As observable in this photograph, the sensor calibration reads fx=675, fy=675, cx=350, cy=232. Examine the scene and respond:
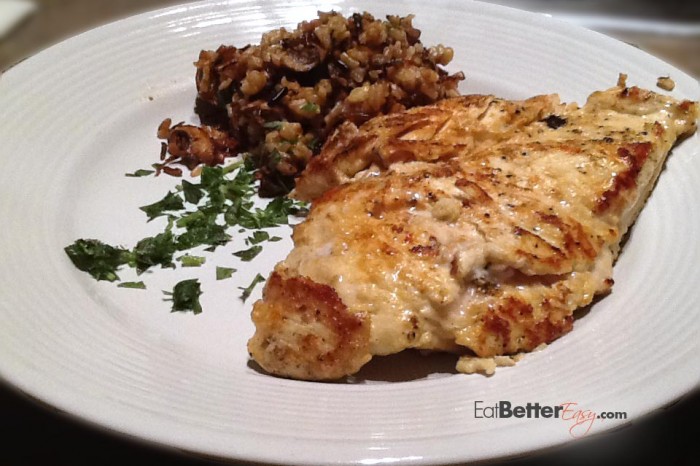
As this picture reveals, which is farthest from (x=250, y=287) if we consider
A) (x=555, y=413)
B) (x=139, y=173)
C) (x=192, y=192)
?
(x=555, y=413)

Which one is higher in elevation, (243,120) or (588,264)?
(243,120)

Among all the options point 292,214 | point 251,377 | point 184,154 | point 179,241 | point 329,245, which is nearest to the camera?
point 251,377

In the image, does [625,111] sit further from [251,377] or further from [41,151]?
[41,151]

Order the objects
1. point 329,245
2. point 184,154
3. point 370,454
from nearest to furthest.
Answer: point 370,454, point 329,245, point 184,154

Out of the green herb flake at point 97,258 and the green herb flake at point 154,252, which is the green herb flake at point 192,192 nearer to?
the green herb flake at point 154,252

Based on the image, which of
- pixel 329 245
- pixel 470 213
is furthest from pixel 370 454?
pixel 470 213

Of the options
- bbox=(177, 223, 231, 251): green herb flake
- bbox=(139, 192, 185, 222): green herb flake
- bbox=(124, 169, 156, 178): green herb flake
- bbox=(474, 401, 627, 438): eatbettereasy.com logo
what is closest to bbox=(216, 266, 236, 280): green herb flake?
bbox=(177, 223, 231, 251): green herb flake

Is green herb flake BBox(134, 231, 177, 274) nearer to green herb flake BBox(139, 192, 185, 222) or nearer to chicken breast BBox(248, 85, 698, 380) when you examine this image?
green herb flake BBox(139, 192, 185, 222)
